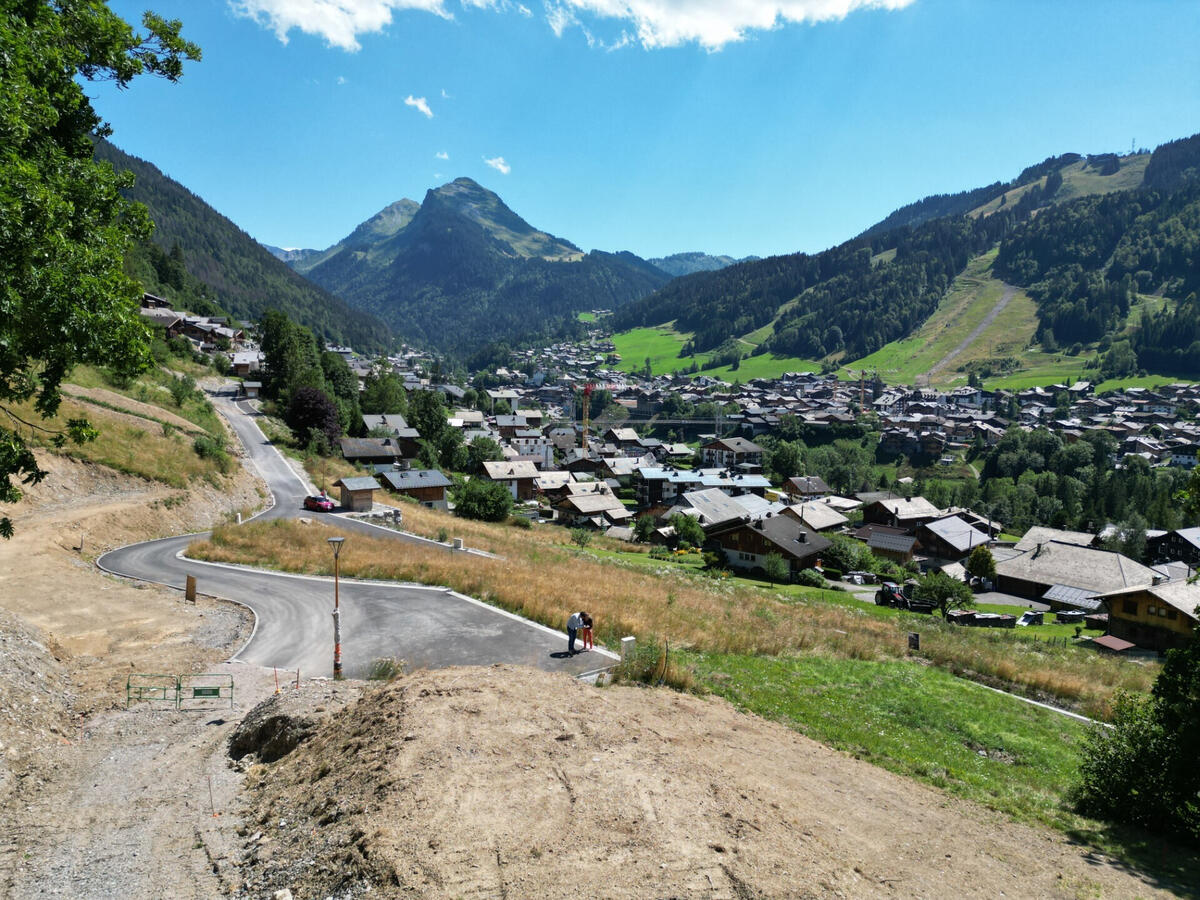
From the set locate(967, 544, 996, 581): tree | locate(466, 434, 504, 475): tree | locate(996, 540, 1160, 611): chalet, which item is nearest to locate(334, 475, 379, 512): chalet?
locate(466, 434, 504, 475): tree

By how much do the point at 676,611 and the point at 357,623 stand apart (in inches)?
433

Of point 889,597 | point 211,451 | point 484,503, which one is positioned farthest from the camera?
point 484,503

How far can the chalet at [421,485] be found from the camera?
2219 inches

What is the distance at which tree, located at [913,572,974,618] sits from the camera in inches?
1737

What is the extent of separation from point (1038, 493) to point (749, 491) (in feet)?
145

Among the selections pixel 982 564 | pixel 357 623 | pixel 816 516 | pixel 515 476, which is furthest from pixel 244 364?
pixel 982 564

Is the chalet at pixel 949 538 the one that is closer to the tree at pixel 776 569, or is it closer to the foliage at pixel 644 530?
the tree at pixel 776 569

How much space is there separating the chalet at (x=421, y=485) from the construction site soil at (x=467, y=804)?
4278 centimetres

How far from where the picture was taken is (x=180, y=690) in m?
13.7

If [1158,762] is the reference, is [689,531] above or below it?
below

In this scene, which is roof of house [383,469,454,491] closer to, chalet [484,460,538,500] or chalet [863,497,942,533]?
chalet [484,460,538,500]

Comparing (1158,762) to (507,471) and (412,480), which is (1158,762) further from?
(507,471)

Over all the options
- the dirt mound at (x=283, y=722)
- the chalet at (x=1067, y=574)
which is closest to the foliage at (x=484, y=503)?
the dirt mound at (x=283, y=722)

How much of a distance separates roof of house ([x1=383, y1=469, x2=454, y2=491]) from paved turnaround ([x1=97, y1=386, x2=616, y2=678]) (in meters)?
26.8
